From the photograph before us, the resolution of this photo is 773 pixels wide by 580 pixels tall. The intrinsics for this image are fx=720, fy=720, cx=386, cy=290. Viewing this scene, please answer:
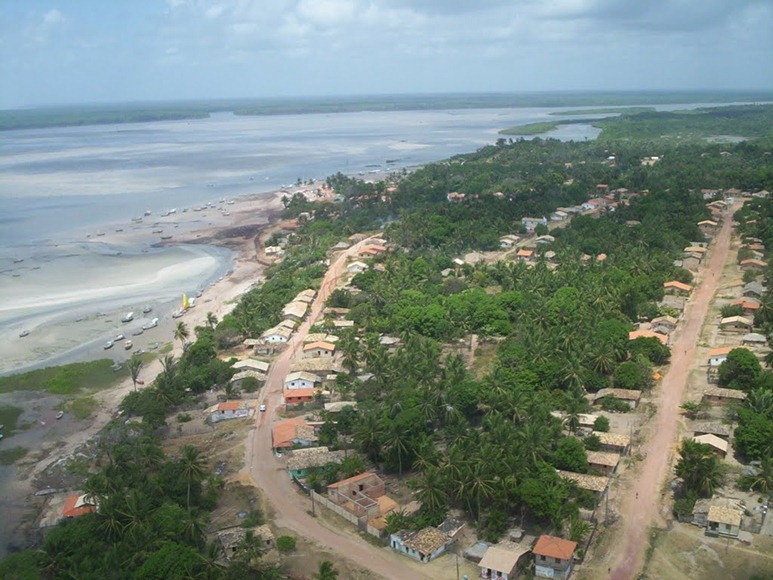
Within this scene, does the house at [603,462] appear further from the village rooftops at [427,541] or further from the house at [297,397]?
the house at [297,397]

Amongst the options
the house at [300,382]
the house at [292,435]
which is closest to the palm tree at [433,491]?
the house at [292,435]

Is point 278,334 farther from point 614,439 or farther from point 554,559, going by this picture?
point 554,559

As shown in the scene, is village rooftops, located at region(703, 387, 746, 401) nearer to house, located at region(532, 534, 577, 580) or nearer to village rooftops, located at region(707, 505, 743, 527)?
village rooftops, located at region(707, 505, 743, 527)

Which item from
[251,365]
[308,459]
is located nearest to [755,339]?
[308,459]

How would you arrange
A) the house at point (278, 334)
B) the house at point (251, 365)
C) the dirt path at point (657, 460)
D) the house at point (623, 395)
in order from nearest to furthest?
the dirt path at point (657, 460) < the house at point (623, 395) < the house at point (251, 365) < the house at point (278, 334)

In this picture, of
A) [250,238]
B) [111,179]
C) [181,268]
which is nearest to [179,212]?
[250,238]

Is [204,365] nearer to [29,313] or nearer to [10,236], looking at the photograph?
[29,313]
